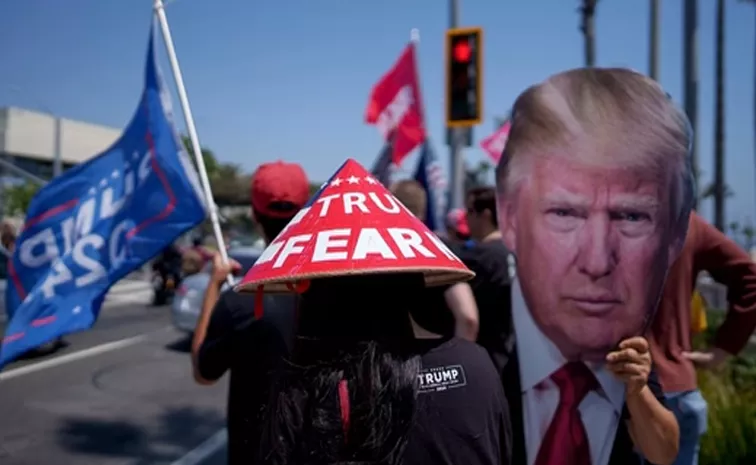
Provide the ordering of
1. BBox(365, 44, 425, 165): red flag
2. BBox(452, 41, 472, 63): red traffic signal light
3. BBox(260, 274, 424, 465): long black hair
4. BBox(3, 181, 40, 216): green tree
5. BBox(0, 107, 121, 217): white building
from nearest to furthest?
BBox(260, 274, 424, 465): long black hair, BBox(365, 44, 425, 165): red flag, BBox(452, 41, 472, 63): red traffic signal light, BBox(3, 181, 40, 216): green tree, BBox(0, 107, 121, 217): white building

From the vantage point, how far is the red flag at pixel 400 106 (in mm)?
7156

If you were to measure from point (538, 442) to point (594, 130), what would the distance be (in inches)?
40.6

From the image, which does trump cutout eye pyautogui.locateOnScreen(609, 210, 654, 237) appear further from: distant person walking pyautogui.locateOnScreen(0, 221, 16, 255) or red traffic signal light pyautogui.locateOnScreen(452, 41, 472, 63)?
red traffic signal light pyautogui.locateOnScreen(452, 41, 472, 63)

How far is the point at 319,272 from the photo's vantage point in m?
1.41

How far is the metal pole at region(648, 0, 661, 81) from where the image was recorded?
8.31 meters

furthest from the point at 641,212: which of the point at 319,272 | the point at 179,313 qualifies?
the point at 179,313

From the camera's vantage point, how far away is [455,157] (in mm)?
Answer: 7969

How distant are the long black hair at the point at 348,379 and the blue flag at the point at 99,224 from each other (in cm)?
197

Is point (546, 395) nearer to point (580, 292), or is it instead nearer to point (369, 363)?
point (580, 292)

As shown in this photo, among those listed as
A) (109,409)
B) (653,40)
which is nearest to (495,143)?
(109,409)

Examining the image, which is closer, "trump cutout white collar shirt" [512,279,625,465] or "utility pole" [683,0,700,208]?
"trump cutout white collar shirt" [512,279,625,465]

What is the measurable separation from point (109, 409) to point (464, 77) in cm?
477

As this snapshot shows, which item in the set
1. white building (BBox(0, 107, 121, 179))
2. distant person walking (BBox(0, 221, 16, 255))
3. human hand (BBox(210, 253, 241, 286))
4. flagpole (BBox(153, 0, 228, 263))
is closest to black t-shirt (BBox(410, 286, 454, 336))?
human hand (BBox(210, 253, 241, 286))

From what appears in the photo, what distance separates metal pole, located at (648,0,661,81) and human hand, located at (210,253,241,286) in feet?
22.9
